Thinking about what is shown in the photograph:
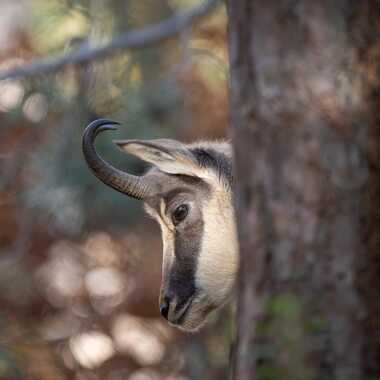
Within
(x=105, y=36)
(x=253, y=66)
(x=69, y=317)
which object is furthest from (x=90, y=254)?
(x=253, y=66)

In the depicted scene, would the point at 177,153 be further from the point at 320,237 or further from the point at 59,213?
the point at 59,213

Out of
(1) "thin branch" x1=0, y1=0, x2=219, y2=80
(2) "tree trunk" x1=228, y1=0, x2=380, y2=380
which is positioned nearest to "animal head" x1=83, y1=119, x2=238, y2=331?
(2) "tree trunk" x1=228, y1=0, x2=380, y2=380

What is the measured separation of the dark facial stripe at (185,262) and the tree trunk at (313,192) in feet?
7.36

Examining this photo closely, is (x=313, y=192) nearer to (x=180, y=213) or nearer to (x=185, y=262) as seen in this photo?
(x=185, y=262)

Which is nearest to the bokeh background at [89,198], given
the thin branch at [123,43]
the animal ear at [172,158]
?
the thin branch at [123,43]

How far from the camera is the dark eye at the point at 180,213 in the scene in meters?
5.74

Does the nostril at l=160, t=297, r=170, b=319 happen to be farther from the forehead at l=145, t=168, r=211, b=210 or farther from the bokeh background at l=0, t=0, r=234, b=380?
the bokeh background at l=0, t=0, r=234, b=380

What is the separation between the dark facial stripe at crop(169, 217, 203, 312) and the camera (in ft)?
18.3

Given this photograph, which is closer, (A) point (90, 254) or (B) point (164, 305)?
(B) point (164, 305)

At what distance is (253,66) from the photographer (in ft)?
10.9

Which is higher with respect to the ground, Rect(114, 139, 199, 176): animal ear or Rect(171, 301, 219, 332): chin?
Rect(114, 139, 199, 176): animal ear

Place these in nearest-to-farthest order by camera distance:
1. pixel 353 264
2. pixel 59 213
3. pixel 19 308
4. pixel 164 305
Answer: pixel 353 264, pixel 164 305, pixel 59 213, pixel 19 308

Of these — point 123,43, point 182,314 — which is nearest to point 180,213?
point 182,314

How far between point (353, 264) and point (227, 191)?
8.54 ft
